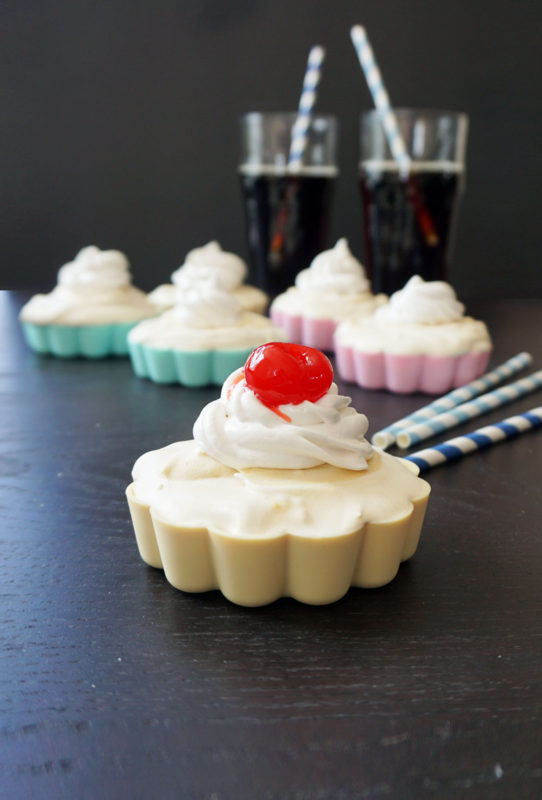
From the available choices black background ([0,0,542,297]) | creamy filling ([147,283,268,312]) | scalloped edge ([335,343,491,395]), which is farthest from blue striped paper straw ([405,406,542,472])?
black background ([0,0,542,297])

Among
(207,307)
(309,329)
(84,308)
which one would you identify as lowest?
(309,329)

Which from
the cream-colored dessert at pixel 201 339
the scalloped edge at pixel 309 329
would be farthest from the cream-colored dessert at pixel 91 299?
the scalloped edge at pixel 309 329

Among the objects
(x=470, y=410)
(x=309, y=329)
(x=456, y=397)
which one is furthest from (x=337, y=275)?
(x=470, y=410)

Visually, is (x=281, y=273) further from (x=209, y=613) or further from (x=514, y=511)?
(x=209, y=613)

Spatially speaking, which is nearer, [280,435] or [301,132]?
[280,435]

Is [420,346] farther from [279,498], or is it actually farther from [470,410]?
[279,498]

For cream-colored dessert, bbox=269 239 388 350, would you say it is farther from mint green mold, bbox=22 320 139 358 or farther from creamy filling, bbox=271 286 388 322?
mint green mold, bbox=22 320 139 358

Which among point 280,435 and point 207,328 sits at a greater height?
point 280,435
